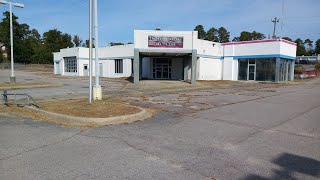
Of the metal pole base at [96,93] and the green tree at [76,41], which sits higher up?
the green tree at [76,41]

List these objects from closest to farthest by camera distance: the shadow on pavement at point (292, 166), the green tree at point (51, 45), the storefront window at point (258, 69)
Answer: the shadow on pavement at point (292, 166) < the storefront window at point (258, 69) < the green tree at point (51, 45)

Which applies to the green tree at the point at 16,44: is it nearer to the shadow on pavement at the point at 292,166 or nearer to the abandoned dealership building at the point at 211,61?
the abandoned dealership building at the point at 211,61

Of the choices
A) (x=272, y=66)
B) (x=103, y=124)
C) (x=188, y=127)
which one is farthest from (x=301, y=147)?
(x=272, y=66)

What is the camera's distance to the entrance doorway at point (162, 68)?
1547 inches

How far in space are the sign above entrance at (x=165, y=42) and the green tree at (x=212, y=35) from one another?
86.6m

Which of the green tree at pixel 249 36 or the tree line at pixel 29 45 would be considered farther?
the green tree at pixel 249 36

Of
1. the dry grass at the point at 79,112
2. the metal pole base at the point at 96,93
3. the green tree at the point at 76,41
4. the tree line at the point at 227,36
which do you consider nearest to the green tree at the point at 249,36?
the tree line at the point at 227,36

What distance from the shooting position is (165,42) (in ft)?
102

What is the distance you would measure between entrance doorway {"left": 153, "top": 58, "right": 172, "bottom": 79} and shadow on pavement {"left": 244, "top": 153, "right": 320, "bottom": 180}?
3363 centimetres

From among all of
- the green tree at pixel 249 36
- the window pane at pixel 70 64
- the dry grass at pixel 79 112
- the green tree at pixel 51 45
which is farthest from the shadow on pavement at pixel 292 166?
the green tree at pixel 249 36

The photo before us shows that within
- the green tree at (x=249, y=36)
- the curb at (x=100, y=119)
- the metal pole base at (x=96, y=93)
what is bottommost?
the curb at (x=100, y=119)

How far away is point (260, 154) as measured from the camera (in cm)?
602

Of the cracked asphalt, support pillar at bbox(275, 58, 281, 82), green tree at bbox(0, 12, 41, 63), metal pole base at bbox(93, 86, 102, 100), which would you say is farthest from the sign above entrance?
green tree at bbox(0, 12, 41, 63)

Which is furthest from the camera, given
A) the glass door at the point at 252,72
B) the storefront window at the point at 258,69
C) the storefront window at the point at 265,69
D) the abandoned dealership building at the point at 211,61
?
→ the glass door at the point at 252,72
